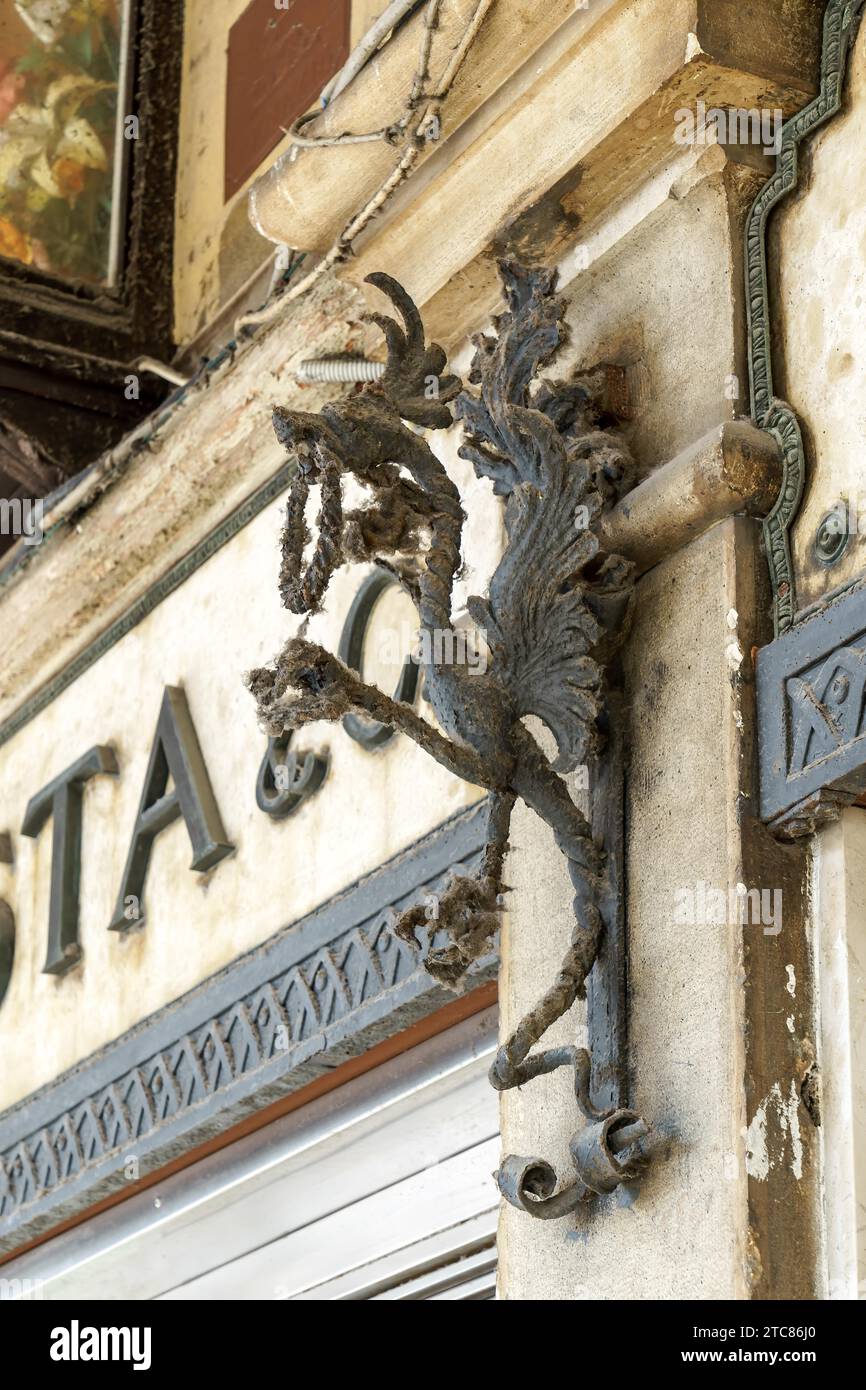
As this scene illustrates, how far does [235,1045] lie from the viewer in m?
3.12

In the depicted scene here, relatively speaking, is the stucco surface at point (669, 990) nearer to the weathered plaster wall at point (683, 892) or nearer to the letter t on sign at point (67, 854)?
the weathered plaster wall at point (683, 892)

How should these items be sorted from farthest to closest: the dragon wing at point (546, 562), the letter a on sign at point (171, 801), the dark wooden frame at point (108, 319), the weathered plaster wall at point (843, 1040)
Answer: the dark wooden frame at point (108, 319)
the letter a on sign at point (171, 801)
the dragon wing at point (546, 562)
the weathered plaster wall at point (843, 1040)

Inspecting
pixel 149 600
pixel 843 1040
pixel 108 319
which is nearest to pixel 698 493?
pixel 843 1040

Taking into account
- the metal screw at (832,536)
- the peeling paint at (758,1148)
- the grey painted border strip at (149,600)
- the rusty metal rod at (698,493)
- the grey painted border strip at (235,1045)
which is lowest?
the peeling paint at (758,1148)

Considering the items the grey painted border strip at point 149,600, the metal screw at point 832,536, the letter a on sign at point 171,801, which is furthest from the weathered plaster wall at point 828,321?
the letter a on sign at point 171,801

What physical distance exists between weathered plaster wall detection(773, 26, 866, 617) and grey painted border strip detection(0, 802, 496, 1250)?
0.67 m

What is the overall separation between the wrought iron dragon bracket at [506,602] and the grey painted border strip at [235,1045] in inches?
14.5

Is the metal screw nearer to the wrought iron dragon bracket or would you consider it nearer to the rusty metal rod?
the rusty metal rod

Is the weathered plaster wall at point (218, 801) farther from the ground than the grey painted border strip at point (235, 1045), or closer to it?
farther from the ground

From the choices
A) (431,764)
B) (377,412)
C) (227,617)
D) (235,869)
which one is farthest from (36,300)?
(377,412)

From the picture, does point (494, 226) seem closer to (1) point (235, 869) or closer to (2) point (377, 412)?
(2) point (377, 412)

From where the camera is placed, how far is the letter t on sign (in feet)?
12.0

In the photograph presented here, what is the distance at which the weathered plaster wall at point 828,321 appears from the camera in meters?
2.16

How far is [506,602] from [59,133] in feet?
7.32
